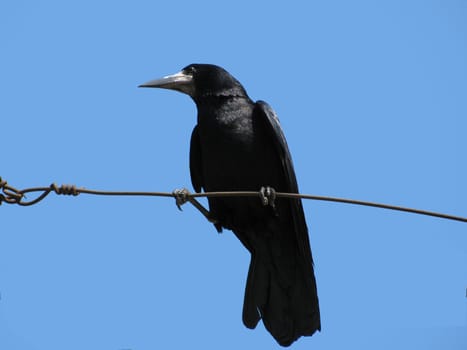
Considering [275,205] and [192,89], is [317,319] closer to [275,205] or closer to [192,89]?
[275,205]

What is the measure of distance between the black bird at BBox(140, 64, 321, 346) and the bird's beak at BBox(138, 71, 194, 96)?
0.53 metres

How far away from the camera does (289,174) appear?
19.9 feet

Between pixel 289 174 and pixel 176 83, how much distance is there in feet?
5.06

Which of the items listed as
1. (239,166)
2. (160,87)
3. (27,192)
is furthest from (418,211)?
(160,87)

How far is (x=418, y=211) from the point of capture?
3383 mm

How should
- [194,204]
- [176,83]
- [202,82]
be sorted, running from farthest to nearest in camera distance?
1. [176,83]
2. [202,82]
3. [194,204]

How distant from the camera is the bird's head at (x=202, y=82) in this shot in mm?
6598

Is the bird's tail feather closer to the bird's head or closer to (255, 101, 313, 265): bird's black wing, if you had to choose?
(255, 101, 313, 265): bird's black wing

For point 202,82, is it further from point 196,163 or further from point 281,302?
point 281,302

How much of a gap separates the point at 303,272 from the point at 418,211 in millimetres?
2910

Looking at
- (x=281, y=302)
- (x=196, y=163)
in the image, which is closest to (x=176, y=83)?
(x=196, y=163)

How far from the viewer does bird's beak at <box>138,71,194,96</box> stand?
6895 mm

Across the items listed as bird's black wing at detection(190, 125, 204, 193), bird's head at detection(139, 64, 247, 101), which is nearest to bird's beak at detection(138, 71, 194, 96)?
bird's head at detection(139, 64, 247, 101)

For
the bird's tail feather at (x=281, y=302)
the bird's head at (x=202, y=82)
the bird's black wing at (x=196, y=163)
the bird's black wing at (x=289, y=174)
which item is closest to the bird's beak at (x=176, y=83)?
the bird's head at (x=202, y=82)
